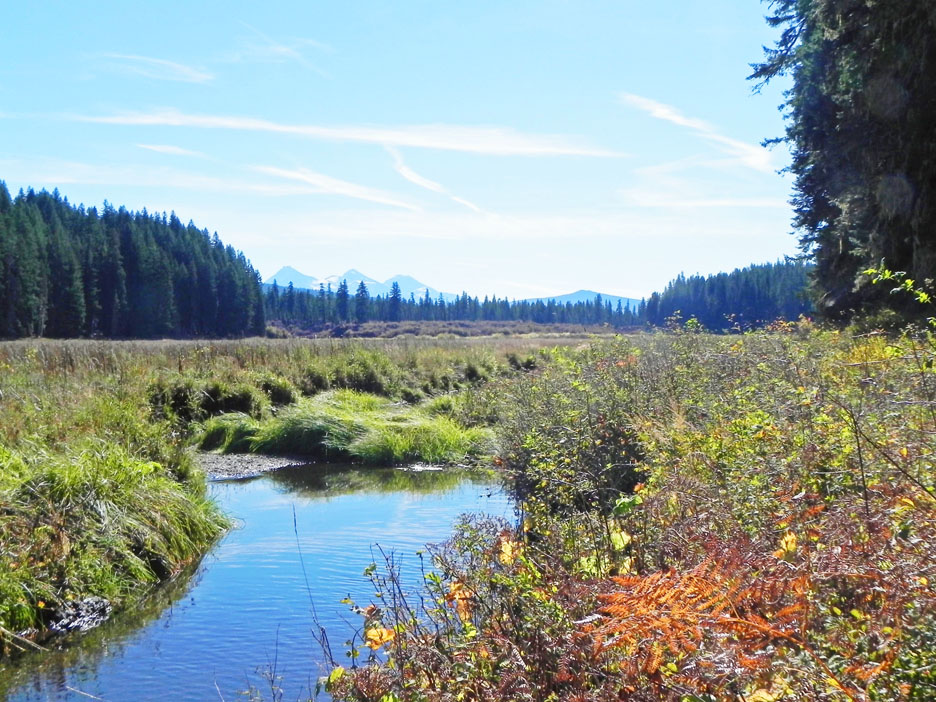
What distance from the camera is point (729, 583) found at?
271 centimetres

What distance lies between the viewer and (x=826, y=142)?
62.7ft

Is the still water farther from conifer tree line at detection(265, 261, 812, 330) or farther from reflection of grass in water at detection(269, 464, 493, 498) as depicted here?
conifer tree line at detection(265, 261, 812, 330)

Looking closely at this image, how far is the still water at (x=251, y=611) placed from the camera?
5.39 m

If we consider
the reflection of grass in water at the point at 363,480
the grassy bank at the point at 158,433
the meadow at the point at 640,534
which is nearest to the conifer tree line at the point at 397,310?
the grassy bank at the point at 158,433

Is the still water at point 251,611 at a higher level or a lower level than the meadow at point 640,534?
lower

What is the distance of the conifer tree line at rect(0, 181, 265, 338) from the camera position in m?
59.8

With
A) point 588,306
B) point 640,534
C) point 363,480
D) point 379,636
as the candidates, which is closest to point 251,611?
point 379,636

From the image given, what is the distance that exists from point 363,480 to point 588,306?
135 meters

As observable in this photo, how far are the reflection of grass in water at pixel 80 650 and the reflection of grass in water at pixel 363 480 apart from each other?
15.5 ft

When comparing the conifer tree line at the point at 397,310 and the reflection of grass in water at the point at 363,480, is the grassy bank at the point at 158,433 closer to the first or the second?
the reflection of grass in water at the point at 363,480

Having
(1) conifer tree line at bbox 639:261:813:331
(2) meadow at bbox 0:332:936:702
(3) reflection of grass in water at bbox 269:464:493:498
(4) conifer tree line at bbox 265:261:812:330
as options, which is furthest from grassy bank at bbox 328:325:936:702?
(1) conifer tree line at bbox 639:261:813:331

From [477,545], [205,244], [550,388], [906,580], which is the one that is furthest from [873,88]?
[205,244]

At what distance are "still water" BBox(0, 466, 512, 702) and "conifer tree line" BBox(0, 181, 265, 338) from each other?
47.9 m

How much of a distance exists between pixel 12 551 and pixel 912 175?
1344 centimetres
